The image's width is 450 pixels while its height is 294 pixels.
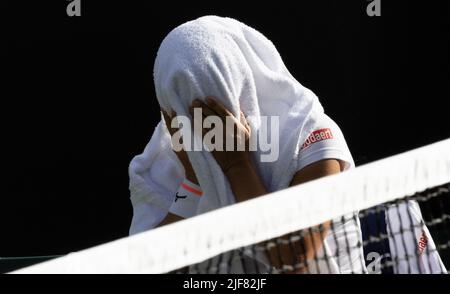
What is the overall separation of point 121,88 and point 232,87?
212 centimetres

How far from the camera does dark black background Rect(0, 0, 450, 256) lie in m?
4.05

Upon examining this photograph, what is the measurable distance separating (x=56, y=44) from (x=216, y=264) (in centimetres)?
241

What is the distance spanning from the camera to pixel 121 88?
414 centimetres

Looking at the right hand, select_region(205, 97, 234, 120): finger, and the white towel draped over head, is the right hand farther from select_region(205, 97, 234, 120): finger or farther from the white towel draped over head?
select_region(205, 97, 234, 120): finger

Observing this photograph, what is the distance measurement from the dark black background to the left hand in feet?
6.56

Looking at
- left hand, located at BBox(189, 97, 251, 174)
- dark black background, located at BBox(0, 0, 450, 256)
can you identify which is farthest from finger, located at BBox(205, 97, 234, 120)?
dark black background, located at BBox(0, 0, 450, 256)

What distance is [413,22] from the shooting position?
4070 mm

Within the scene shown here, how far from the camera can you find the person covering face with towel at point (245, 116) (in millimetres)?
2064

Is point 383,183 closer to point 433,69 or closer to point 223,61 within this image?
point 223,61

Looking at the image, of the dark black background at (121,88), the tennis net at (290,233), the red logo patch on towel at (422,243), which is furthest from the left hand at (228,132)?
the dark black background at (121,88)

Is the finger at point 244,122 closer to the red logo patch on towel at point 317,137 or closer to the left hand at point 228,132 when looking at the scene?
the left hand at point 228,132

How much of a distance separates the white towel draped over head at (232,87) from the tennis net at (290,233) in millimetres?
A: 192

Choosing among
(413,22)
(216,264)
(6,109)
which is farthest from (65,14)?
(216,264)
